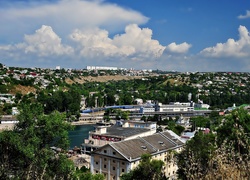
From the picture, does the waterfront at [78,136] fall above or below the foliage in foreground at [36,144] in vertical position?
below

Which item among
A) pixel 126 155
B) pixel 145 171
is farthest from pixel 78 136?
pixel 145 171

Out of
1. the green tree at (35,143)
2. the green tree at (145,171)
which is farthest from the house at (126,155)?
the green tree at (35,143)

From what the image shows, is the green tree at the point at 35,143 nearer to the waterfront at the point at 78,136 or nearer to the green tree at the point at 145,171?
the green tree at the point at 145,171

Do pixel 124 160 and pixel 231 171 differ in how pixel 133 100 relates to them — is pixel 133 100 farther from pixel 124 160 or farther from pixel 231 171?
pixel 231 171

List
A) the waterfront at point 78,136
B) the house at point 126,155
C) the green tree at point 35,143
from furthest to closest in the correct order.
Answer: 1. the waterfront at point 78,136
2. the house at point 126,155
3. the green tree at point 35,143

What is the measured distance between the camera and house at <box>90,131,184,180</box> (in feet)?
42.9

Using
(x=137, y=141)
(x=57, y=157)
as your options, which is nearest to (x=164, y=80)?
(x=137, y=141)

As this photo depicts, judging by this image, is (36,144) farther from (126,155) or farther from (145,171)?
(126,155)

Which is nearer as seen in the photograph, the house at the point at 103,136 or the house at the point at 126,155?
the house at the point at 126,155

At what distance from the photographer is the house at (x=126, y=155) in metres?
13.1

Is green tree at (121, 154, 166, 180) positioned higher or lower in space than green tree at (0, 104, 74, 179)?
lower

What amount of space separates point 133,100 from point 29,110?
47.3m

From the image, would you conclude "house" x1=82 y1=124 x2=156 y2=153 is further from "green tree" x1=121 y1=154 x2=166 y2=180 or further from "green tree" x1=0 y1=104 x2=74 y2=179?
"green tree" x1=0 y1=104 x2=74 y2=179

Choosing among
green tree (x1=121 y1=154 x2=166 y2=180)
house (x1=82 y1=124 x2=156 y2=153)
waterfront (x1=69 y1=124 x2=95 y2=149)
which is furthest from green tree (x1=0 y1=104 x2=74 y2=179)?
waterfront (x1=69 y1=124 x2=95 y2=149)
